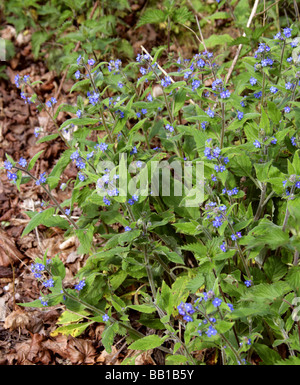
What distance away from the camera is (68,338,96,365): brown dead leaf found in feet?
12.5

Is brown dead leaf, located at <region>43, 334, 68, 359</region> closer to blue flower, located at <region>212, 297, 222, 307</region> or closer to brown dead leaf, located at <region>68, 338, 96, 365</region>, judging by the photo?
brown dead leaf, located at <region>68, 338, 96, 365</region>

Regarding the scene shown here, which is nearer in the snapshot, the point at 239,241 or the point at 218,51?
the point at 239,241

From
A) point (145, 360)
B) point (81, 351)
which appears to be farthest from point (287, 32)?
point (81, 351)

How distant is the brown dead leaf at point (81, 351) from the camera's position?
380 cm

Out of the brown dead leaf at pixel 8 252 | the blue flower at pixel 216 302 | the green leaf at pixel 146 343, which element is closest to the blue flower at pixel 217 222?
the blue flower at pixel 216 302

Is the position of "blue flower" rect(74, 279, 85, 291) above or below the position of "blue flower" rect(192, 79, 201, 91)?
below

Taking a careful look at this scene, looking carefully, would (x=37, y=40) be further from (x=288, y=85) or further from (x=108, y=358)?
(x=108, y=358)

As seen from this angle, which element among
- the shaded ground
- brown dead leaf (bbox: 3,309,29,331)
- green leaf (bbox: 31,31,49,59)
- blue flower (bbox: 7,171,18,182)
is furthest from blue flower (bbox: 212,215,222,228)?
green leaf (bbox: 31,31,49,59)

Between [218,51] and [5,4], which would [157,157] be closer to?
[218,51]

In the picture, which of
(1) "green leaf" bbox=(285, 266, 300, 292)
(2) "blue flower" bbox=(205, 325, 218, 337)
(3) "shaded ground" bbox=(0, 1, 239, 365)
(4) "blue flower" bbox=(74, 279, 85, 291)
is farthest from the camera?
(3) "shaded ground" bbox=(0, 1, 239, 365)

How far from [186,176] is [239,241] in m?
0.93

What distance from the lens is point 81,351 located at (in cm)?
387

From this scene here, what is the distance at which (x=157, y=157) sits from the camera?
3.52m
